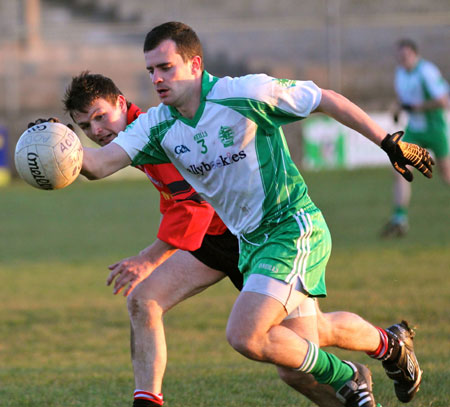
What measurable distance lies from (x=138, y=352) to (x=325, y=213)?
11.1 m

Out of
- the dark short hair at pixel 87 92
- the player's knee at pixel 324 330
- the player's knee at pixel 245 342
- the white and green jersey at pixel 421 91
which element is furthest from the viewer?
the white and green jersey at pixel 421 91

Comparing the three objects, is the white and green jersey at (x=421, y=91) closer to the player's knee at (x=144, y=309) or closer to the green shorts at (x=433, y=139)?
the green shorts at (x=433, y=139)

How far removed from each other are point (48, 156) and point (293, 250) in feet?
4.51

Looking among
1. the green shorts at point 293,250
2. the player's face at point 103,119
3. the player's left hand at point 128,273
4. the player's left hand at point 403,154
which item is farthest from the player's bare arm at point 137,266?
the player's left hand at point 403,154

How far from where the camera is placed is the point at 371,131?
4.62 metres

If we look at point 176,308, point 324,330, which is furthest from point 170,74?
point 176,308

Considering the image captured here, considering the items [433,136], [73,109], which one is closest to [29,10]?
[433,136]

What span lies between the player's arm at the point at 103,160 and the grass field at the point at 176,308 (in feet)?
5.29

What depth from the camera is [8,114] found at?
2409 cm

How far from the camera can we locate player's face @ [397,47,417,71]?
13922 mm

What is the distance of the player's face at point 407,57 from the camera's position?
45.7 ft

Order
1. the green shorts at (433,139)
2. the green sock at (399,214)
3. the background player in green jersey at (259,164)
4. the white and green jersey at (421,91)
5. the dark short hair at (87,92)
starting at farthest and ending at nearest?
1. the white and green jersey at (421,91)
2. the green shorts at (433,139)
3. the green sock at (399,214)
4. the dark short hair at (87,92)
5. the background player in green jersey at (259,164)

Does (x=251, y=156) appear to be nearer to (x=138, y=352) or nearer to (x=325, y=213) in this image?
(x=138, y=352)

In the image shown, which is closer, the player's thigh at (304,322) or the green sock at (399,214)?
the player's thigh at (304,322)
